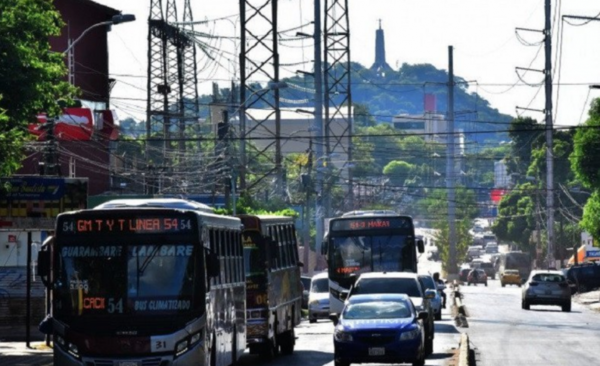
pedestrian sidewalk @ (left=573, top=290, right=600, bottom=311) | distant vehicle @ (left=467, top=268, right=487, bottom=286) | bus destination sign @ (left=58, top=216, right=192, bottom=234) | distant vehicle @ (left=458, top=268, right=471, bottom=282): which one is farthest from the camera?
distant vehicle @ (left=458, top=268, right=471, bottom=282)

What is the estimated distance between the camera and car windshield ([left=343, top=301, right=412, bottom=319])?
29.8 m

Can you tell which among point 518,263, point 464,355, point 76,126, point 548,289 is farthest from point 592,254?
point 464,355

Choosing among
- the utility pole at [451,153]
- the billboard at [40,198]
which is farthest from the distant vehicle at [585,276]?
the billboard at [40,198]

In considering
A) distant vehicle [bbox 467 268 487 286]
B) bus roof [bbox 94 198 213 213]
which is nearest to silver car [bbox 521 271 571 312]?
bus roof [bbox 94 198 213 213]

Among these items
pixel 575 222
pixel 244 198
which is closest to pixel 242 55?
pixel 244 198

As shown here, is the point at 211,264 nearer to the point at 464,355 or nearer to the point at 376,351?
the point at 376,351

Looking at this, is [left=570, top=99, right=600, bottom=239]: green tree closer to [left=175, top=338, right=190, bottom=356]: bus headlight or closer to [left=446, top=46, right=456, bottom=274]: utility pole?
[left=446, top=46, right=456, bottom=274]: utility pole

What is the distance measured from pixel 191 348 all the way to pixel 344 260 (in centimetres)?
2170

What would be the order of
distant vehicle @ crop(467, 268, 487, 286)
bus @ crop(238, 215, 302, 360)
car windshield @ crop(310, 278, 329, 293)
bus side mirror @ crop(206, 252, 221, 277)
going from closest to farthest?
bus side mirror @ crop(206, 252, 221, 277) < bus @ crop(238, 215, 302, 360) < car windshield @ crop(310, 278, 329, 293) < distant vehicle @ crop(467, 268, 487, 286)

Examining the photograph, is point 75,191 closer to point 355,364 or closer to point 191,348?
point 355,364

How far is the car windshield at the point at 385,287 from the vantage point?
3434 cm

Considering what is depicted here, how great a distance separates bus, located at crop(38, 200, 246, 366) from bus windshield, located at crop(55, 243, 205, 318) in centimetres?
2

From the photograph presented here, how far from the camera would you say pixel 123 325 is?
912 inches

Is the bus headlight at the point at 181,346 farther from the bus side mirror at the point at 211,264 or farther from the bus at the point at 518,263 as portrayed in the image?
the bus at the point at 518,263
